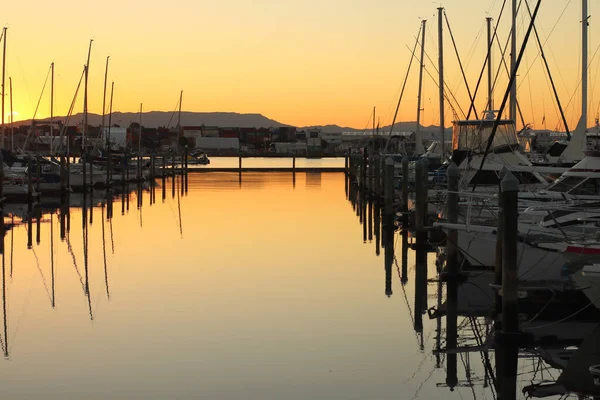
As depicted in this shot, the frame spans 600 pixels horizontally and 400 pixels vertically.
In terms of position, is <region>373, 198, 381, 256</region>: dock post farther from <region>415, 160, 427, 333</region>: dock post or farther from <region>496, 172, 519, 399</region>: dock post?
<region>496, 172, 519, 399</region>: dock post

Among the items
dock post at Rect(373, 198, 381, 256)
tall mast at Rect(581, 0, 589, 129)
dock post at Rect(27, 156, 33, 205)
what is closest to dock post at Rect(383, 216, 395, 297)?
dock post at Rect(373, 198, 381, 256)

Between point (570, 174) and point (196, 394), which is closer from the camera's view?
point (196, 394)

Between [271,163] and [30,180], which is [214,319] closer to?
[30,180]

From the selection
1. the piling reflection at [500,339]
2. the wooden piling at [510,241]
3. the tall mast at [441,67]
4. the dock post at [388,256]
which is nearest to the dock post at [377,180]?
the tall mast at [441,67]

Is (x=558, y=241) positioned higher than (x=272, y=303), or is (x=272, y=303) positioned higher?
(x=558, y=241)

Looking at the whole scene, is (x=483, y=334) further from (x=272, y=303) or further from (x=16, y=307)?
(x=16, y=307)

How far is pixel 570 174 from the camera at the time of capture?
2205 centimetres

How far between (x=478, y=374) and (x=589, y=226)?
18.0ft

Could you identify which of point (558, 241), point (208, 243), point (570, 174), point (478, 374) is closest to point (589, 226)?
point (558, 241)

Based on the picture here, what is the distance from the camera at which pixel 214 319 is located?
1966 centimetres

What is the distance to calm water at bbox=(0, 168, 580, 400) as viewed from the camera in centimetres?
1501

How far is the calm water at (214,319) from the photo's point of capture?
15.0m

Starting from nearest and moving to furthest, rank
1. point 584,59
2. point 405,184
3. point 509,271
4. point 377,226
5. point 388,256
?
point 509,271, point 388,256, point 584,59, point 405,184, point 377,226

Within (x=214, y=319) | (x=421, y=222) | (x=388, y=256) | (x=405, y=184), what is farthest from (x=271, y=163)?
(x=214, y=319)
